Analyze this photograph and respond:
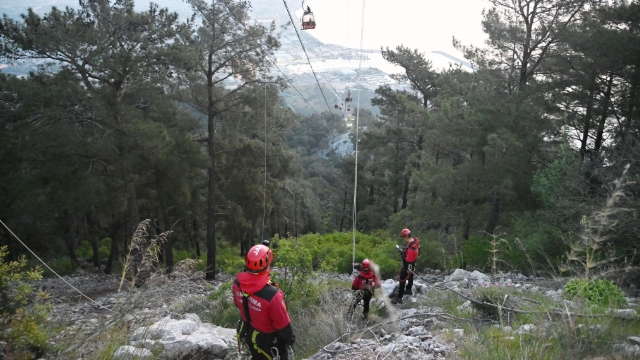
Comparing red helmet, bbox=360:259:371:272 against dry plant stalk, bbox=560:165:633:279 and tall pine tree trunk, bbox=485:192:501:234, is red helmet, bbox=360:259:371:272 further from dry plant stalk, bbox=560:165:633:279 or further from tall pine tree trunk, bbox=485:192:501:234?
tall pine tree trunk, bbox=485:192:501:234

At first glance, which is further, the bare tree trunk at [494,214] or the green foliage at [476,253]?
the bare tree trunk at [494,214]

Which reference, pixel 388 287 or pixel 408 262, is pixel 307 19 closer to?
pixel 408 262

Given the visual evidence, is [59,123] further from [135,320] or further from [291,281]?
A: [135,320]

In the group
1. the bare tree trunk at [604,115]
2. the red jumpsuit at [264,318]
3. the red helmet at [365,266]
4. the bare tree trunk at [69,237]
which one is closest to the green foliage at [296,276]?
the red helmet at [365,266]

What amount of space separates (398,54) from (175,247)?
20477 mm

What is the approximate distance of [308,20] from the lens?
1207 cm

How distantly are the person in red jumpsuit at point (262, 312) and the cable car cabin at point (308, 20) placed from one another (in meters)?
8.53

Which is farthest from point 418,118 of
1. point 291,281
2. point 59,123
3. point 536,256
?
point 291,281

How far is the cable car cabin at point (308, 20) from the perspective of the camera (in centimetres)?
1190

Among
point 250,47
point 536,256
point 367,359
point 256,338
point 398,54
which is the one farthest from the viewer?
point 398,54

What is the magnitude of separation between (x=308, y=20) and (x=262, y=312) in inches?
362

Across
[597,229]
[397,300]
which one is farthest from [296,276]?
[597,229]

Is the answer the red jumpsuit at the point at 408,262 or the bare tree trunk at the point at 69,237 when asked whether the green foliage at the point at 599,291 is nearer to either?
the red jumpsuit at the point at 408,262

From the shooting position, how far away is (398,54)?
89.9 ft
